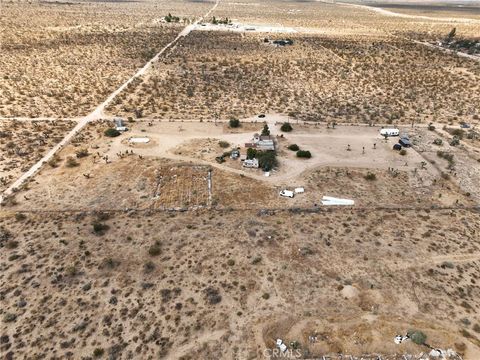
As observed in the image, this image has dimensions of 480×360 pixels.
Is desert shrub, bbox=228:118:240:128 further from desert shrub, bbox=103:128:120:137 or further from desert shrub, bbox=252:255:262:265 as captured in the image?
desert shrub, bbox=252:255:262:265

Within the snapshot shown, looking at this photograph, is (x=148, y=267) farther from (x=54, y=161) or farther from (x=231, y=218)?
(x=54, y=161)

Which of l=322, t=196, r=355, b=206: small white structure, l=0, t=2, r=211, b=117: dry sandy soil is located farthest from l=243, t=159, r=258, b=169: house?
l=0, t=2, r=211, b=117: dry sandy soil

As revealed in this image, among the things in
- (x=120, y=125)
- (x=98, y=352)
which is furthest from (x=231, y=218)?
(x=120, y=125)

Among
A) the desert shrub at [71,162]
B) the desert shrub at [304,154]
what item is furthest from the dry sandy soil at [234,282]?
the desert shrub at [304,154]

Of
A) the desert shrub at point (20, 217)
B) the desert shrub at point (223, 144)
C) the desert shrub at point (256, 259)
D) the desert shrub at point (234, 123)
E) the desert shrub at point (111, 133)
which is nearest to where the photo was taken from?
the desert shrub at point (256, 259)

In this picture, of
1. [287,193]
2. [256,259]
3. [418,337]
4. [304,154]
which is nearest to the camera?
[418,337]

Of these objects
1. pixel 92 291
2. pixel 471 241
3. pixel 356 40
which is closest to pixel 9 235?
pixel 92 291

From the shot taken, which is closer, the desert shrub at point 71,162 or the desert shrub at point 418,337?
the desert shrub at point 418,337

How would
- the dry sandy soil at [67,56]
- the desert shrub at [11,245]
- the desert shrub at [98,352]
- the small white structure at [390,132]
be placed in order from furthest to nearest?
1. the dry sandy soil at [67,56]
2. the small white structure at [390,132]
3. the desert shrub at [11,245]
4. the desert shrub at [98,352]

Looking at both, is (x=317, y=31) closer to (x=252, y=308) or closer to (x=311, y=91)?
(x=311, y=91)

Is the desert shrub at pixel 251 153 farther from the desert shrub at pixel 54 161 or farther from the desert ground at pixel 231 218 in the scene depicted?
the desert shrub at pixel 54 161
